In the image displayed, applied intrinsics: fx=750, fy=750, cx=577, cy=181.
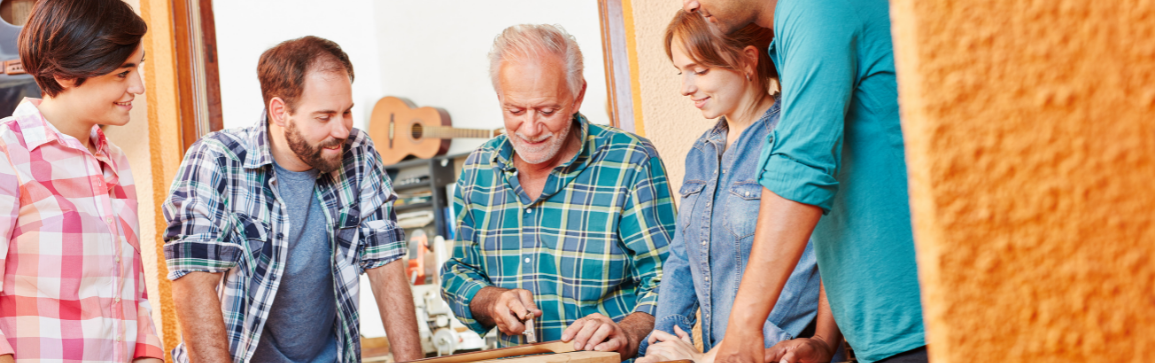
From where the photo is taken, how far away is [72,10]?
1.46 metres

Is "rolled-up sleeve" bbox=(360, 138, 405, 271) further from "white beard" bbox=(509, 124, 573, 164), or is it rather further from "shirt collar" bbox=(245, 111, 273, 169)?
"white beard" bbox=(509, 124, 573, 164)

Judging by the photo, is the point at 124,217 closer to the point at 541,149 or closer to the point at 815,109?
the point at 541,149

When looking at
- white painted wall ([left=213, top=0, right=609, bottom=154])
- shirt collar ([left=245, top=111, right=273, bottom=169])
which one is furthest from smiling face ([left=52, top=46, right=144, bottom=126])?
white painted wall ([left=213, top=0, right=609, bottom=154])

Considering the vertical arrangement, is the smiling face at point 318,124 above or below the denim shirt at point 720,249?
above

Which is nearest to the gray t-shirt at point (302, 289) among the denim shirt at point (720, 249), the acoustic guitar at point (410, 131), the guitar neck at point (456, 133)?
the denim shirt at point (720, 249)

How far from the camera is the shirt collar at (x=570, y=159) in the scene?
192 centimetres

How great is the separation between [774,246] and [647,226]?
972mm

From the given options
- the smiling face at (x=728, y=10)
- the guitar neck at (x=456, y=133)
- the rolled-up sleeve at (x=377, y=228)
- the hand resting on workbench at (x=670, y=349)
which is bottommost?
the hand resting on workbench at (x=670, y=349)

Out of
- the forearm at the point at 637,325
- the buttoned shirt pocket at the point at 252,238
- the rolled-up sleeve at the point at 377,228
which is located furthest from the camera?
the rolled-up sleeve at the point at 377,228

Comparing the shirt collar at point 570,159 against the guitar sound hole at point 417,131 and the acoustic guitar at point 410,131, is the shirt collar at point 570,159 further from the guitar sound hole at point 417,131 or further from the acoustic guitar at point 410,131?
the guitar sound hole at point 417,131

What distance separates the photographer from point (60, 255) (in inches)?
54.1

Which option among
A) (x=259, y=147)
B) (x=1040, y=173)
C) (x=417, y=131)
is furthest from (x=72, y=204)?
(x=417, y=131)

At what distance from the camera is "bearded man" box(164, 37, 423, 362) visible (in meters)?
1.70

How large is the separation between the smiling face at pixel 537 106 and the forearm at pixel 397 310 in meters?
0.47
